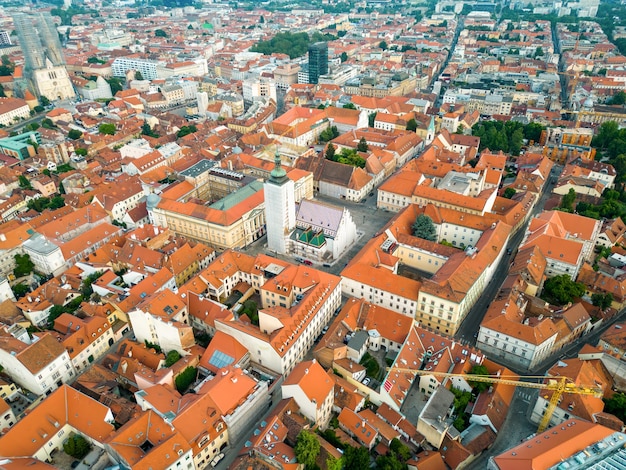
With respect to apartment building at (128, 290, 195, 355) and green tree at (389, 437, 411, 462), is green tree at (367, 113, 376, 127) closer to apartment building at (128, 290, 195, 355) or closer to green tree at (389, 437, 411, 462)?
apartment building at (128, 290, 195, 355)

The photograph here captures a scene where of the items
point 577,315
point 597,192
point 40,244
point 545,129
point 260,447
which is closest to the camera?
point 260,447

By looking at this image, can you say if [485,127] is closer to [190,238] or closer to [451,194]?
[451,194]

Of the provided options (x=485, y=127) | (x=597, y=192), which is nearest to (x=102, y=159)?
(x=485, y=127)

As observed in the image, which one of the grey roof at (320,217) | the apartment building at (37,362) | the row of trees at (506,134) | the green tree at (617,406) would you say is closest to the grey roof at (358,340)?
the grey roof at (320,217)

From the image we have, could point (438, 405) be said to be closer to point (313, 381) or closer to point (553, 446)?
point (553, 446)

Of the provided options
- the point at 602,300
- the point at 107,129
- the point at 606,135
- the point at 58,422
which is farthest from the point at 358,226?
the point at 107,129
